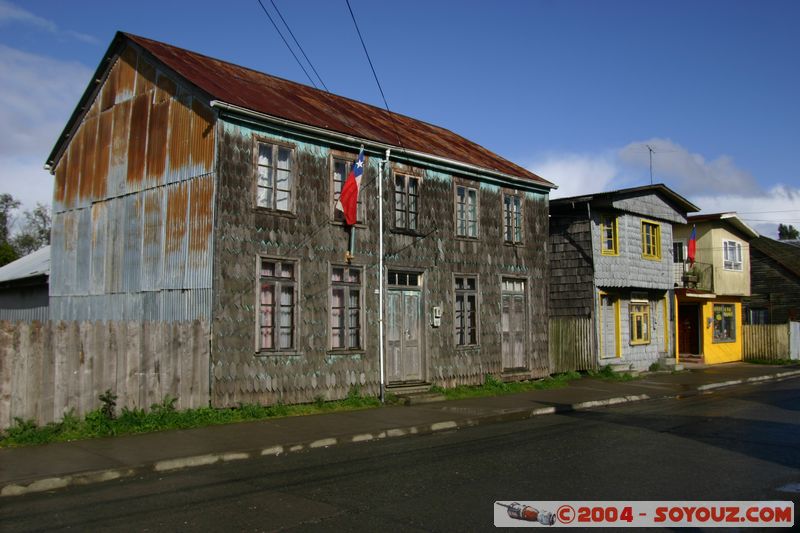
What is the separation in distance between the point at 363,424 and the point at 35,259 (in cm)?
1941

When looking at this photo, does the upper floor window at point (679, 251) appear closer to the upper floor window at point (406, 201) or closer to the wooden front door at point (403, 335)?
the upper floor window at point (406, 201)

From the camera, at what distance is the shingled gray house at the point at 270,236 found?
14.3m

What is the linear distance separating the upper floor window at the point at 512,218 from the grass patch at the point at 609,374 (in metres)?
6.05

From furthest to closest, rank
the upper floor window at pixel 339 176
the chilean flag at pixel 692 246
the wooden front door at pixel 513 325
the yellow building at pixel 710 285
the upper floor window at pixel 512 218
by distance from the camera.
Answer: the yellow building at pixel 710 285 → the chilean flag at pixel 692 246 → the upper floor window at pixel 512 218 → the wooden front door at pixel 513 325 → the upper floor window at pixel 339 176

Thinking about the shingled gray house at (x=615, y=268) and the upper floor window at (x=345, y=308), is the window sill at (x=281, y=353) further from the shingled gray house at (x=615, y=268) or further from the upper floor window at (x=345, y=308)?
the shingled gray house at (x=615, y=268)

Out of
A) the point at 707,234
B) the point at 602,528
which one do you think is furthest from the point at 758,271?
the point at 602,528

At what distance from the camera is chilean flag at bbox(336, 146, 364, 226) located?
52.3ft

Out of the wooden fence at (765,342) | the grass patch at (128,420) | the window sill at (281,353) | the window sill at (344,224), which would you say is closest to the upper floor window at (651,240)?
the wooden fence at (765,342)

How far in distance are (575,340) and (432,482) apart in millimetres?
17230

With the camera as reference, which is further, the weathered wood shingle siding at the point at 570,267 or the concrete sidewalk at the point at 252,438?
the weathered wood shingle siding at the point at 570,267

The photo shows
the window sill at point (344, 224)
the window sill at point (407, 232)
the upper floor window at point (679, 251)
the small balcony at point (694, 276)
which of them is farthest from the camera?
the upper floor window at point (679, 251)

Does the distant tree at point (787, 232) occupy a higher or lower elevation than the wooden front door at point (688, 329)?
higher

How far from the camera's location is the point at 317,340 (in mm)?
15656

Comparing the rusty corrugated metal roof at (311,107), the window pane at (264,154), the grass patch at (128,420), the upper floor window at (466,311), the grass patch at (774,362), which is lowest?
the grass patch at (774,362)
